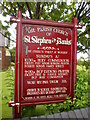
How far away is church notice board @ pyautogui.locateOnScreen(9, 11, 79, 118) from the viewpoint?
2861 mm

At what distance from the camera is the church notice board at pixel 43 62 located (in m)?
2.86

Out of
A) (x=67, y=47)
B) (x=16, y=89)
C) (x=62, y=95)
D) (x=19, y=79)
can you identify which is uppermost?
(x=67, y=47)

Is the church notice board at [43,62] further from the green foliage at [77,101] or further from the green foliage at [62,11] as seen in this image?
the green foliage at [62,11]

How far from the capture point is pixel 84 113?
116 inches

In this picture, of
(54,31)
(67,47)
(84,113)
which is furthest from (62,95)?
(54,31)

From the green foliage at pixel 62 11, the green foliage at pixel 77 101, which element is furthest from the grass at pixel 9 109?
the green foliage at pixel 62 11

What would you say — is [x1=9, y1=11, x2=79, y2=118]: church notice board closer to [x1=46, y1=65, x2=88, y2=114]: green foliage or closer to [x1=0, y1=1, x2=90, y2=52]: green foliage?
[x1=46, y1=65, x2=88, y2=114]: green foliage

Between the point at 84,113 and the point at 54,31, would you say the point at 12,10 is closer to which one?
the point at 54,31

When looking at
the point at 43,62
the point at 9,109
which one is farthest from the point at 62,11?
the point at 9,109

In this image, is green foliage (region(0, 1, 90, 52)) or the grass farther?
green foliage (region(0, 1, 90, 52))

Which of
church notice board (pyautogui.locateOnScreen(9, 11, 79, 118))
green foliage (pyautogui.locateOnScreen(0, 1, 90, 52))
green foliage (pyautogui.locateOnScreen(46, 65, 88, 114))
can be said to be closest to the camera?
church notice board (pyautogui.locateOnScreen(9, 11, 79, 118))

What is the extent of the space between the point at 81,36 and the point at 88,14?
2.58 feet

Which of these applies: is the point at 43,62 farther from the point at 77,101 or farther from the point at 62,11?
the point at 62,11

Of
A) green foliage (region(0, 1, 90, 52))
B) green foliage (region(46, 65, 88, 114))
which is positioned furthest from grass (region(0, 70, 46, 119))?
green foliage (region(0, 1, 90, 52))
